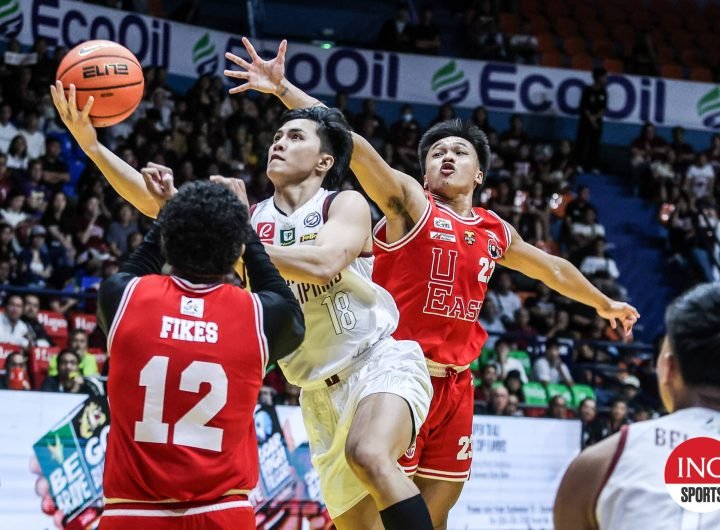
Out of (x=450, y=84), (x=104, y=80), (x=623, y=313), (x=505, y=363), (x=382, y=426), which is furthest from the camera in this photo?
(x=450, y=84)

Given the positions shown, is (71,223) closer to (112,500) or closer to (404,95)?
(404,95)

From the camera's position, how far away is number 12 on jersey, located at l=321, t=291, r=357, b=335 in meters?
Result: 4.89

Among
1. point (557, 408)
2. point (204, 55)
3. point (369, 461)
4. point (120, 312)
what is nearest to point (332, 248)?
point (369, 461)

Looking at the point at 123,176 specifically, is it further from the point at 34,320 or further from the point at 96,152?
the point at 34,320

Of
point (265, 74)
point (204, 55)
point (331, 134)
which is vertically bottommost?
point (331, 134)

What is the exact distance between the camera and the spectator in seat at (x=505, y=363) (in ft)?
40.2

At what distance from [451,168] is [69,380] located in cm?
444

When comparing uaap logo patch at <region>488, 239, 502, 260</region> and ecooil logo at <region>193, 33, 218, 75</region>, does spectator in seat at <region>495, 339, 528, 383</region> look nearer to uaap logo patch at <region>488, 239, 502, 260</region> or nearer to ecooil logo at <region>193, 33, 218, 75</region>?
uaap logo patch at <region>488, 239, 502, 260</region>

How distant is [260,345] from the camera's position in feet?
11.8

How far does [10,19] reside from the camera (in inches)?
539

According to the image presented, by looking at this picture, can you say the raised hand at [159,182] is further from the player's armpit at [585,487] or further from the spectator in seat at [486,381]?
the spectator in seat at [486,381]

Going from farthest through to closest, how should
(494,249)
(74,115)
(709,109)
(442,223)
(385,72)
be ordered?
(709,109)
(385,72)
(494,249)
(442,223)
(74,115)

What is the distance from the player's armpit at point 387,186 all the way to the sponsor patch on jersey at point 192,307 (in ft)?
6.97

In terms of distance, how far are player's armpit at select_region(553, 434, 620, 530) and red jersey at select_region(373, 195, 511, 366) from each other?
3.01 metres
